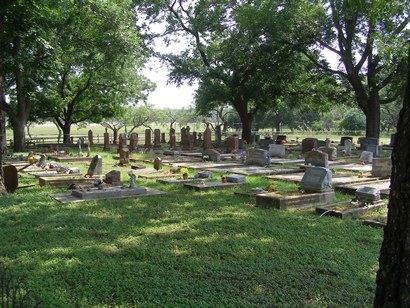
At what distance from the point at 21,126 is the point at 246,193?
67.6 feet

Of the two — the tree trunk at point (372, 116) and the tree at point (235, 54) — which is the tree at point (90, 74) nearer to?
the tree at point (235, 54)

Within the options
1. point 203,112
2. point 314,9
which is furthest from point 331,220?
point 203,112

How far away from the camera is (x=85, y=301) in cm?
391

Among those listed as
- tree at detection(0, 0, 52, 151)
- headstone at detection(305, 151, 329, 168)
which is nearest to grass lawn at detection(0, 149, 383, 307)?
headstone at detection(305, 151, 329, 168)

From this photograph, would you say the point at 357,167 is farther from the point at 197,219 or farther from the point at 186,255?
the point at 186,255

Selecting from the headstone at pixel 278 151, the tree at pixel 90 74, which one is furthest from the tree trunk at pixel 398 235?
the headstone at pixel 278 151

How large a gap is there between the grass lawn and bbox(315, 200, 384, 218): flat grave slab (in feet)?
0.82

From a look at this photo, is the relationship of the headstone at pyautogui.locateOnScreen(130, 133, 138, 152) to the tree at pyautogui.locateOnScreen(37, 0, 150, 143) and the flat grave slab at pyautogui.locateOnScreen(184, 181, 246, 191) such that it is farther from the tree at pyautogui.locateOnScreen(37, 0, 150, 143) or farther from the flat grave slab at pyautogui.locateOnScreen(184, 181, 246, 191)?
the flat grave slab at pyautogui.locateOnScreen(184, 181, 246, 191)

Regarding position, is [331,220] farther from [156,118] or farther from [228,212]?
[156,118]

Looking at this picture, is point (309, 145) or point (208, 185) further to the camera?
point (309, 145)

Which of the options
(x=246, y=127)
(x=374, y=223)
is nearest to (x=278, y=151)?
(x=246, y=127)

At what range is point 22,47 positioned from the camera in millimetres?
19344

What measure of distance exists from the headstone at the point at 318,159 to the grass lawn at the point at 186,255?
19.4 feet

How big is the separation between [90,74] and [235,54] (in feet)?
37.2
